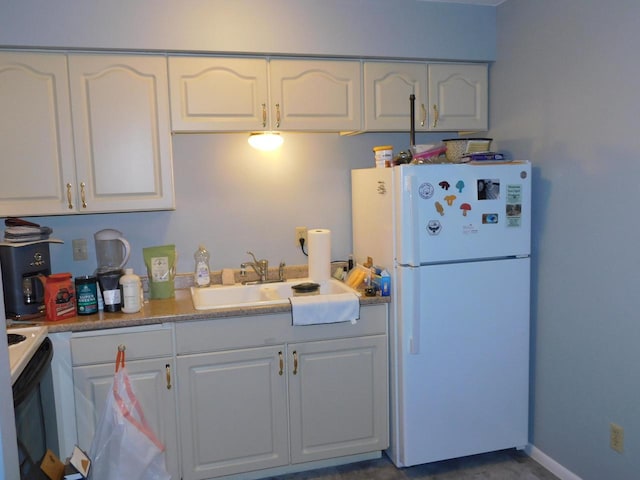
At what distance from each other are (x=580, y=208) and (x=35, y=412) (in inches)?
91.8

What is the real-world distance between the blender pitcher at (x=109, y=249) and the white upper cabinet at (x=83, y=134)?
20 centimetres

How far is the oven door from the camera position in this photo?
63.3 inches

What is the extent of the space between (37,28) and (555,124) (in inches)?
93.4

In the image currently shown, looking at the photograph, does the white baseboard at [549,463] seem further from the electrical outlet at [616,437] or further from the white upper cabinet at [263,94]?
the white upper cabinet at [263,94]

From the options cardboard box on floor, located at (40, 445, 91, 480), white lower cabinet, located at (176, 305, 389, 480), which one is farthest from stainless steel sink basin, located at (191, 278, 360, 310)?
cardboard box on floor, located at (40, 445, 91, 480)

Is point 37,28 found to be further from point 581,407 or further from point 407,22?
point 581,407

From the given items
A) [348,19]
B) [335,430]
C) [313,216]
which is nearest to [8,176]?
[313,216]

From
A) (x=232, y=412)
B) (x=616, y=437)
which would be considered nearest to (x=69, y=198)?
(x=232, y=412)

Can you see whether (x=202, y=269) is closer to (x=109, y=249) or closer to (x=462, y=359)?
(x=109, y=249)

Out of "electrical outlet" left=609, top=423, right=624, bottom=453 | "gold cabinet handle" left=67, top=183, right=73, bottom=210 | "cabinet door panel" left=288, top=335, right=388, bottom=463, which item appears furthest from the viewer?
"cabinet door panel" left=288, top=335, right=388, bottom=463

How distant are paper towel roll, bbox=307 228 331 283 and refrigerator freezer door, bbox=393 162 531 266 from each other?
0.50 meters

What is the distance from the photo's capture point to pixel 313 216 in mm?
3145

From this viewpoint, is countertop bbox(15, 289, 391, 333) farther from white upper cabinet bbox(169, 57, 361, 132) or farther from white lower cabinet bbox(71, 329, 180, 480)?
white upper cabinet bbox(169, 57, 361, 132)

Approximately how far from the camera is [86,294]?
2.42m
